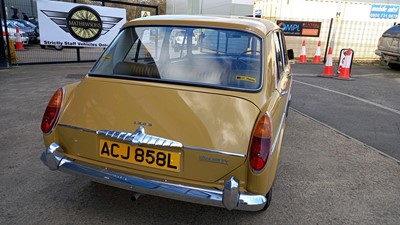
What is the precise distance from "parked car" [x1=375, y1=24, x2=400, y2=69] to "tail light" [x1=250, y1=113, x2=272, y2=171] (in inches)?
470

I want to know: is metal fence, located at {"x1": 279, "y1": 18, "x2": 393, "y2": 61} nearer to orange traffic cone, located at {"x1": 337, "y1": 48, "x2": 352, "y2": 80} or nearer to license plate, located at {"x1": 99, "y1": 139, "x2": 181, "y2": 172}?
orange traffic cone, located at {"x1": 337, "y1": 48, "x2": 352, "y2": 80}

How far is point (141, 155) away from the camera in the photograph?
2.30m

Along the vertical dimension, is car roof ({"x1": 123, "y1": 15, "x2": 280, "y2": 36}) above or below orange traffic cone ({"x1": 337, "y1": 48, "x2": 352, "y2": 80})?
above

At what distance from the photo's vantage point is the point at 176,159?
88.6 inches

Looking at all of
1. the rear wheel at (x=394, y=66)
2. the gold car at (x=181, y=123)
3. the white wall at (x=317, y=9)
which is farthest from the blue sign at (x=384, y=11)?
the gold car at (x=181, y=123)

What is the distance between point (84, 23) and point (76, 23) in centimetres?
26

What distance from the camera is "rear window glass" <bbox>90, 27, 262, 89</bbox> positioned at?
8.48ft

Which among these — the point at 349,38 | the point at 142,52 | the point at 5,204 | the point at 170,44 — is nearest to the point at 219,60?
the point at 170,44

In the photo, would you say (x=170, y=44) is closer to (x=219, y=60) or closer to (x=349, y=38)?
(x=219, y=60)

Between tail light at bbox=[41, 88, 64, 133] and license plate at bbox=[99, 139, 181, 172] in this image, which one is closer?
license plate at bbox=[99, 139, 181, 172]

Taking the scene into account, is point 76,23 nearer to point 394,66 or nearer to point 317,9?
point 317,9

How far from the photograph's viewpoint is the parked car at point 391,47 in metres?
11.7

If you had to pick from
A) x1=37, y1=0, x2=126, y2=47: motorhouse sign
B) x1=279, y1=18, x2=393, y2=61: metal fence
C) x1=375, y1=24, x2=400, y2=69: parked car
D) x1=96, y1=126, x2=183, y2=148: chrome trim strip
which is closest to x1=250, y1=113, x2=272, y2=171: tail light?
x1=96, y1=126, x2=183, y2=148: chrome trim strip

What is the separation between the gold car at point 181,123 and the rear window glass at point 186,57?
10 mm
